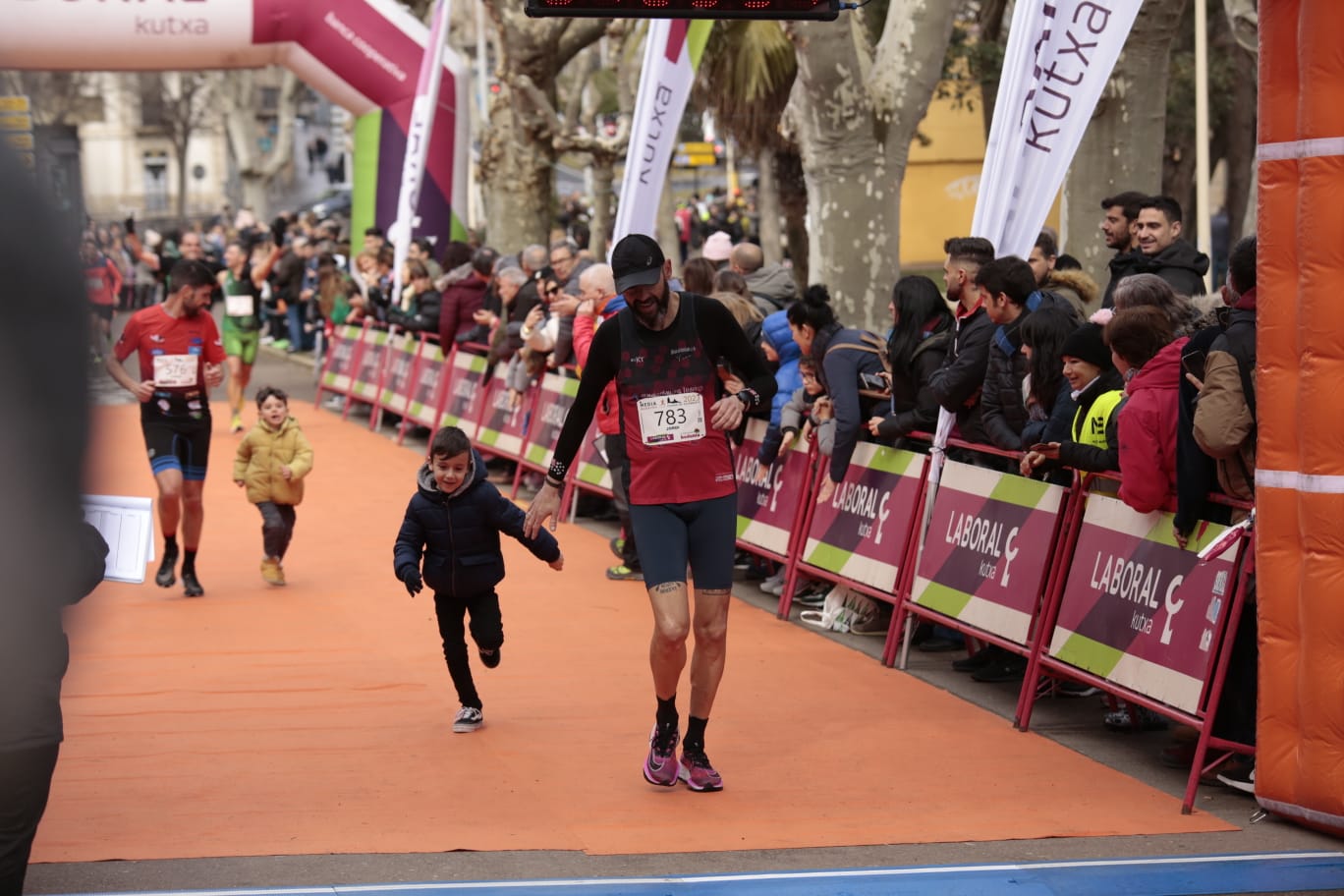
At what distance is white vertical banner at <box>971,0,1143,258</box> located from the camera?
877cm

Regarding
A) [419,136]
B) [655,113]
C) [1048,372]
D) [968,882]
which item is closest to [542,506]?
[968,882]

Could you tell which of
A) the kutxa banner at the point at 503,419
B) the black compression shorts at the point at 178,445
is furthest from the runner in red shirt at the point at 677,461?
the kutxa banner at the point at 503,419

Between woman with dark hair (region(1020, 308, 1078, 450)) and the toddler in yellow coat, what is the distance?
4.73m

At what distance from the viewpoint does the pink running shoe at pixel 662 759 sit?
6.85 metres

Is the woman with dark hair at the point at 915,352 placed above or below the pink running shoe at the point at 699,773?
above

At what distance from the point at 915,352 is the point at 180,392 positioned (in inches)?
180

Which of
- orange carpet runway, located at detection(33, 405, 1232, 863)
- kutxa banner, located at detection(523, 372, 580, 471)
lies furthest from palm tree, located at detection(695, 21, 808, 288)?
orange carpet runway, located at detection(33, 405, 1232, 863)

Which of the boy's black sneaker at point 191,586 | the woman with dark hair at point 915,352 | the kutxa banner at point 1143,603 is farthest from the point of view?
the boy's black sneaker at point 191,586

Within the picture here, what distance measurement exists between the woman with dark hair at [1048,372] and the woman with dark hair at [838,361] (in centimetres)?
155

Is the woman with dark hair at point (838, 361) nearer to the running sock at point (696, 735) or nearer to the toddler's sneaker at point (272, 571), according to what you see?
the running sock at point (696, 735)

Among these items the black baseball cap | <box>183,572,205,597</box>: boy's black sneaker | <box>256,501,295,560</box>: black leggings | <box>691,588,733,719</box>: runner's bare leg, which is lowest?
→ <box>183,572,205,597</box>: boy's black sneaker

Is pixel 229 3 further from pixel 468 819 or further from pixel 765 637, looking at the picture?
pixel 468 819

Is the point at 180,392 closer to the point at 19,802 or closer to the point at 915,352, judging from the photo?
the point at 915,352

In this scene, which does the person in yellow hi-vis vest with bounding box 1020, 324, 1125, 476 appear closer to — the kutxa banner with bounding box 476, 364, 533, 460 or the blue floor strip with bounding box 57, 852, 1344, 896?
the blue floor strip with bounding box 57, 852, 1344, 896
